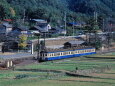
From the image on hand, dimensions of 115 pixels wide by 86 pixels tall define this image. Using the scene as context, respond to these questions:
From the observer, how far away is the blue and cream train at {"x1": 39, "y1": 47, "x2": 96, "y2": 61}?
41562 mm

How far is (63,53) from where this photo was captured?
146 feet

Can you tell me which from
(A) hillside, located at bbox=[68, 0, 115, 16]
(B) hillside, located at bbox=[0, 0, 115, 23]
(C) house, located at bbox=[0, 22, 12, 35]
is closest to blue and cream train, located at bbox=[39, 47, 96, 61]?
(C) house, located at bbox=[0, 22, 12, 35]

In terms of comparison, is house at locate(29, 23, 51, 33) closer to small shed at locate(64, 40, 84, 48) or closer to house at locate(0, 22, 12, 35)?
house at locate(0, 22, 12, 35)

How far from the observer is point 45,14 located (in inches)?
3100

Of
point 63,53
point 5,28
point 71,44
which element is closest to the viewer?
point 63,53

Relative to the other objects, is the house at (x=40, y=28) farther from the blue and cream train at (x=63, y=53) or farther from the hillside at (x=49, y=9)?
the blue and cream train at (x=63, y=53)

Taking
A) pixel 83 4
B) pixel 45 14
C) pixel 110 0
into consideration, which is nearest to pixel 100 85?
pixel 45 14

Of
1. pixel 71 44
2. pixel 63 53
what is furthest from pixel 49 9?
pixel 63 53

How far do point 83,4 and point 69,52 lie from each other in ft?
237

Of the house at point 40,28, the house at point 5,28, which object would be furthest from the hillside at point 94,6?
the house at point 5,28

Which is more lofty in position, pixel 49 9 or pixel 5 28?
pixel 49 9

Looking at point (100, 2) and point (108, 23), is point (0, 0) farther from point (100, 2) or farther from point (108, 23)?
point (100, 2)

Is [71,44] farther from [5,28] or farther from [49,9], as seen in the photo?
[49,9]

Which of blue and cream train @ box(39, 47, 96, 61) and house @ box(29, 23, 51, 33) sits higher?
house @ box(29, 23, 51, 33)
